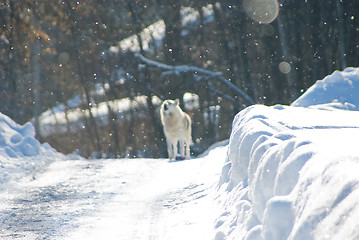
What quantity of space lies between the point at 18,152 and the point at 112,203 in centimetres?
523

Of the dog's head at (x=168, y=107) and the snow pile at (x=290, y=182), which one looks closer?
the snow pile at (x=290, y=182)

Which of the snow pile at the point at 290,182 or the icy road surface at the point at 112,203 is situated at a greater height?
the snow pile at the point at 290,182

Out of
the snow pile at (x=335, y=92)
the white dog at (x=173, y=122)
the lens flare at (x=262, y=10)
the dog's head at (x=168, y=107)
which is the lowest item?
the white dog at (x=173, y=122)

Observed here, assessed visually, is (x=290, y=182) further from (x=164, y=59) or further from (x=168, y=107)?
(x=164, y=59)

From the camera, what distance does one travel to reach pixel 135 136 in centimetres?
3397

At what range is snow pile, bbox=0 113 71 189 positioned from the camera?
9.81 metres

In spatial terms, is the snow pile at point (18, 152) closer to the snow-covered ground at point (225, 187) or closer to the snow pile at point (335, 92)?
the snow-covered ground at point (225, 187)

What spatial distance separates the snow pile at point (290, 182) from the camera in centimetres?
263

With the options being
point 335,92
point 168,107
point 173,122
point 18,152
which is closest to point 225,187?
point 335,92

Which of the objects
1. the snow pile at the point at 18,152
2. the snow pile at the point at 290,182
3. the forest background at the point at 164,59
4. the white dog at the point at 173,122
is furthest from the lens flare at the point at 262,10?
the snow pile at the point at 290,182

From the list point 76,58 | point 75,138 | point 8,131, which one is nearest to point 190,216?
point 8,131

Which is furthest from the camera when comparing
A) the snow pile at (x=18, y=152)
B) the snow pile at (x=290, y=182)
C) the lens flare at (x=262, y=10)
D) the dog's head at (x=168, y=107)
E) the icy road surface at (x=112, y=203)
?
the lens flare at (x=262, y=10)

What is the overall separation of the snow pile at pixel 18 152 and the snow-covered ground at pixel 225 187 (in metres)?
0.04

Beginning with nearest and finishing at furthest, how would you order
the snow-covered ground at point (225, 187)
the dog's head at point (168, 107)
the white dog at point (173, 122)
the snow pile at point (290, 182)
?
1. the snow pile at point (290, 182)
2. the snow-covered ground at point (225, 187)
3. the dog's head at point (168, 107)
4. the white dog at point (173, 122)
